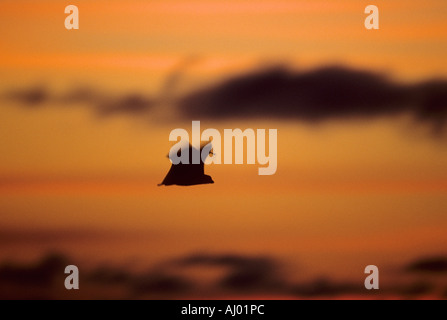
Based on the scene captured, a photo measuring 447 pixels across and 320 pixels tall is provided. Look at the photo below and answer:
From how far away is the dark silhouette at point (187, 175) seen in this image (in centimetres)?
1307

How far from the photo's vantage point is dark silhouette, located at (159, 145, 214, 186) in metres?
13.1

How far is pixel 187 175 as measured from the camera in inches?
534
